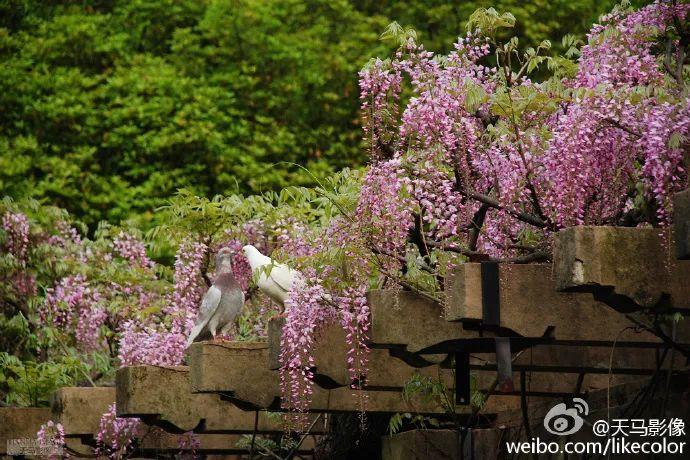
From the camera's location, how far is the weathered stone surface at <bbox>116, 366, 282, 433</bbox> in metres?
9.22

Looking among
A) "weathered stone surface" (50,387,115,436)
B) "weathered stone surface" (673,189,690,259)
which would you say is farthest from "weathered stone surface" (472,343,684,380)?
"weathered stone surface" (50,387,115,436)

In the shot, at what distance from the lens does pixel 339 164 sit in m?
20.6

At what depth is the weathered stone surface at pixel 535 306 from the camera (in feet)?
19.6

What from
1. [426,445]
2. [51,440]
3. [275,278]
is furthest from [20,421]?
[275,278]

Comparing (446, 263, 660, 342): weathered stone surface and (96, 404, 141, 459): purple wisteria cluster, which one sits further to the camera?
(96, 404, 141, 459): purple wisteria cluster

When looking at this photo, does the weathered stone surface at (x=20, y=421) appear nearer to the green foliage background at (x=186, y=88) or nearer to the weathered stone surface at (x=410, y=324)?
the weathered stone surface at (x=410, y=324)

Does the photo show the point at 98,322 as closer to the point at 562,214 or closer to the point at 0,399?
the point at 0,399

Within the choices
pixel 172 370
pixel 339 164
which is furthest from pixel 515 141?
pixel 339 164

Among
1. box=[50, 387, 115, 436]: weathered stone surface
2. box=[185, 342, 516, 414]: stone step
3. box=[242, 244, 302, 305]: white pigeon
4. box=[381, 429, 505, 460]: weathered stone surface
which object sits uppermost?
box=[242, 244, 302, 305]: white pigeon

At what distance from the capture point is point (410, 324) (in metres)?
6.80

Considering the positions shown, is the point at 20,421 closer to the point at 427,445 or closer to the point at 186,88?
the point at 427,445

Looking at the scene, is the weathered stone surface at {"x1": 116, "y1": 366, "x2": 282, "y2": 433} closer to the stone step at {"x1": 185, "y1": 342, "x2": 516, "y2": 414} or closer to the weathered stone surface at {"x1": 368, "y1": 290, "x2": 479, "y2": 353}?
the stone step at {"x1": 185, "y1": 342, "x2": 516, "y2": 414}

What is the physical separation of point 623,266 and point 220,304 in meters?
3.69

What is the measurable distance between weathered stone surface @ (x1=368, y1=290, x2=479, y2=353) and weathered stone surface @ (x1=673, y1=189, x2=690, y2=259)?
5.79 feet
